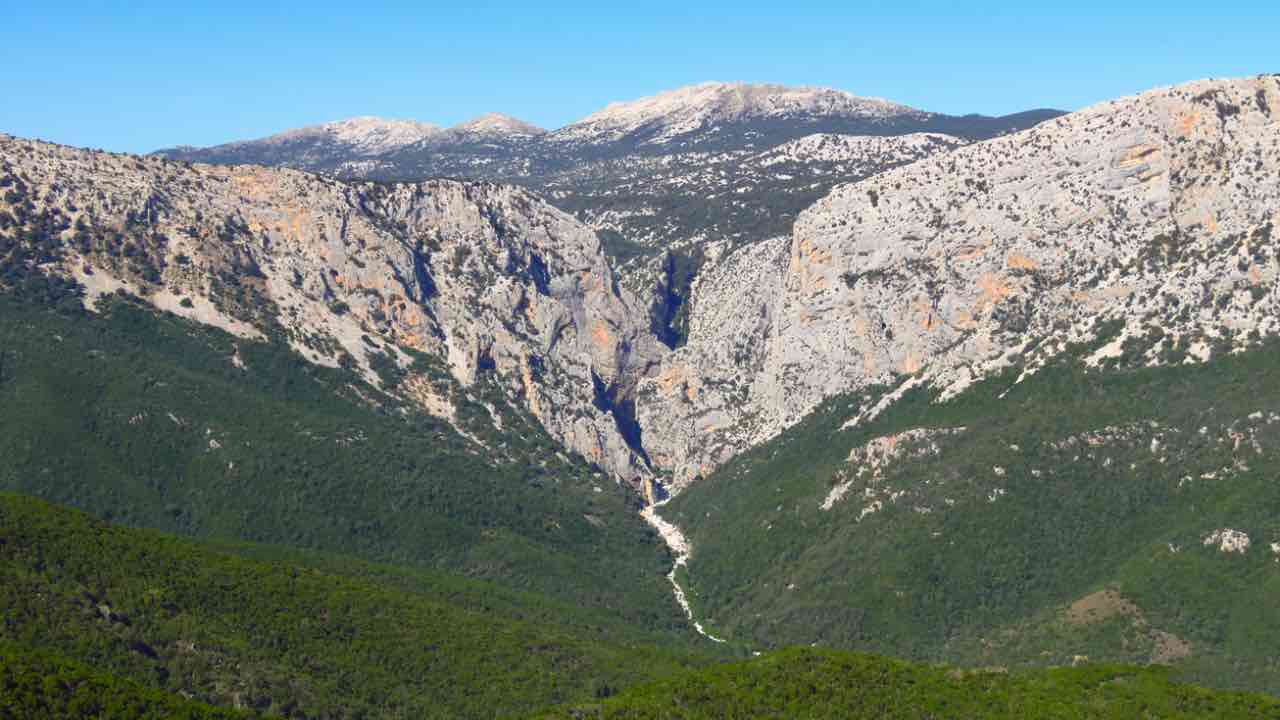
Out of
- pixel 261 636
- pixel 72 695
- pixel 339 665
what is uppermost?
pixel 72 695

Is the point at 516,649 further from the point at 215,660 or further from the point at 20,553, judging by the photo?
the point at 20,553

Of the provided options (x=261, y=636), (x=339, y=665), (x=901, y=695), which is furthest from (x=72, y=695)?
(x=901, y=695)

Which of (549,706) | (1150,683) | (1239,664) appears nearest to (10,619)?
(549,706)

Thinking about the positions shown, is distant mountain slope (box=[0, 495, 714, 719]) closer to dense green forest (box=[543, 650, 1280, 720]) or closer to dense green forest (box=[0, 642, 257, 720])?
dense green forest (box=[0, 642, 257, 720])

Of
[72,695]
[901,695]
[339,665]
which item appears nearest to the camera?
[72,695]

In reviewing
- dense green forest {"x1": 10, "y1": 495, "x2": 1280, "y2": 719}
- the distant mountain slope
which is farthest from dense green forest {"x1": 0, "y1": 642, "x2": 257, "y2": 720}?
the distant mountain slope

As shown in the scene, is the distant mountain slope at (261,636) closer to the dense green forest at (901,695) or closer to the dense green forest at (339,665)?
the dense green forest at (339,665)

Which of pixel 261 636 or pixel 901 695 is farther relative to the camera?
pixel 261 636

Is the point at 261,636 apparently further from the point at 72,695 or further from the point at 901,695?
the point at 901,695

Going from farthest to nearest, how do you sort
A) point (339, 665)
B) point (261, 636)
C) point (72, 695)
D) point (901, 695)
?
point (339, 665) → point (261, 636) → point (901, 695) → point (72, 695)

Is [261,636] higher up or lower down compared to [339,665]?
higher up
